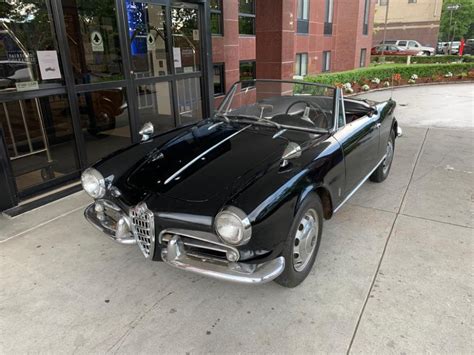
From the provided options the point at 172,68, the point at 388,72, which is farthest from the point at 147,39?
the point at 388,72

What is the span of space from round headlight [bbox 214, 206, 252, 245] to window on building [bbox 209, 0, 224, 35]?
6.92 meters

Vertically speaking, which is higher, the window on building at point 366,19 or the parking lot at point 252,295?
the window on building at point 366,19

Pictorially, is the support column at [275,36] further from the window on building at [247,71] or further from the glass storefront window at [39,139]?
the glass storefront window at [39,139]

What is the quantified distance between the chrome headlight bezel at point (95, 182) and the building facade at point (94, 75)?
160 centimetres

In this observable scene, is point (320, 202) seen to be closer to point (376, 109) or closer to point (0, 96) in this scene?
point (376, 109)

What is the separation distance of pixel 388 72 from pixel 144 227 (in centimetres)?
1565

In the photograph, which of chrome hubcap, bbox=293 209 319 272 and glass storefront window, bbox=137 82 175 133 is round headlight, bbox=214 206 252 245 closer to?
chrome hubcap, bbox=293 209 319 272

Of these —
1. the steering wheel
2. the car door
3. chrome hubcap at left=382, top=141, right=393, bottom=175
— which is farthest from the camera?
chrome hubcap at left=382, top=141, right=393, bottom=175

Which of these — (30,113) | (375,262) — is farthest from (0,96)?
(375,262)

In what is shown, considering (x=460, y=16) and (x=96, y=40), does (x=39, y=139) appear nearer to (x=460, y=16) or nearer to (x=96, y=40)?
(x=96, y=40)

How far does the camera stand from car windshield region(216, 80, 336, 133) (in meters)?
3.41

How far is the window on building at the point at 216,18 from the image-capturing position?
8.16 meters

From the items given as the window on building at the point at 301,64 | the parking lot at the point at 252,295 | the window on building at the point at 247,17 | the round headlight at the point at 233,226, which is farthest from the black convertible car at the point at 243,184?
the window on building at the point at 301,64

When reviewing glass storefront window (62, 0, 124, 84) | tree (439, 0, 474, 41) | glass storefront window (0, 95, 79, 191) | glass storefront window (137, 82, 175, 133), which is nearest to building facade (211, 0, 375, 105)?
glass storefront window (137, 82, 175, 133)
